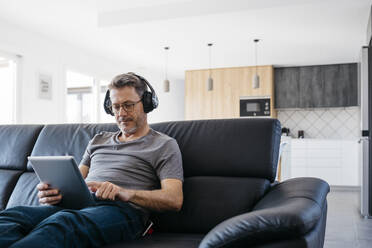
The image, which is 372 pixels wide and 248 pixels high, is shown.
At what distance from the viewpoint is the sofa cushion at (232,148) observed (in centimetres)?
183

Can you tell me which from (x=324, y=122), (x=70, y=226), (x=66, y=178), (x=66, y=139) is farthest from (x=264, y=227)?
(x=324, y=122)

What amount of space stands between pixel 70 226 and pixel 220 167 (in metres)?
0.77

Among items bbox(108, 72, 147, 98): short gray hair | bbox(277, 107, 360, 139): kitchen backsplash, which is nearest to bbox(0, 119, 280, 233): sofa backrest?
bbox(108, 72, 147, 98): short gray hair

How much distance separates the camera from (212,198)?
1.77 m

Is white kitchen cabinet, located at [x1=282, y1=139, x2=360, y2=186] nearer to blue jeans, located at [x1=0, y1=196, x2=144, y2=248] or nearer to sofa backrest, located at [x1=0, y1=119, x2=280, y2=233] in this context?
sofa backrest, located at [x1=0, y1=119, x2=280, y2=233]

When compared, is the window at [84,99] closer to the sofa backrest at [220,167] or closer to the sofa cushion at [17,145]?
the sofa cushion at [17,145]

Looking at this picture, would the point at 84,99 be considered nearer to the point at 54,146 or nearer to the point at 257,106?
the point at 257,106

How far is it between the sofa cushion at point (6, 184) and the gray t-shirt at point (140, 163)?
0.65 m

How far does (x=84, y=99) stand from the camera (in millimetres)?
7125

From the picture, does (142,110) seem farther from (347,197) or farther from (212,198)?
(347,197)

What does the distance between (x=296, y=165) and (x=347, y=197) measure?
1.54 m

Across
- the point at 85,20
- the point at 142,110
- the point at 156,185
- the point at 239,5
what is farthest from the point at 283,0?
the point at 156,185

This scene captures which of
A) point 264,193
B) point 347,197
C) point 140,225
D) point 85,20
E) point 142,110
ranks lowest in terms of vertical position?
A: point 347,197

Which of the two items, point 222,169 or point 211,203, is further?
point 222,169
